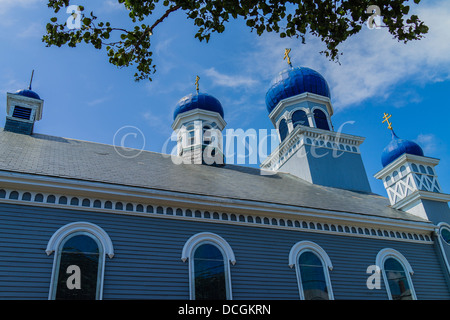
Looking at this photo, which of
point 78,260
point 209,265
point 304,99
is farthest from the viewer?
point 304,99

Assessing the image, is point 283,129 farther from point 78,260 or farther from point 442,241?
point 78,260

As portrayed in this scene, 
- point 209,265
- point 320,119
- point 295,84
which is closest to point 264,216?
point 209,265

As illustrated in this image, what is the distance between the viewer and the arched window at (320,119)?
75.3 ft

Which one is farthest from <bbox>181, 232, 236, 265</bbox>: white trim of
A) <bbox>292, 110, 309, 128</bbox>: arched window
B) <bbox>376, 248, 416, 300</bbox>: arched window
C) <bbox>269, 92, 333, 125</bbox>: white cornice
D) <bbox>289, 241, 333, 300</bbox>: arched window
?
<bbox>269, 92, 333, 125</bbox>: white cornice

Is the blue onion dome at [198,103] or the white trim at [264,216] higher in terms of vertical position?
the blue onion dome at [198,103]

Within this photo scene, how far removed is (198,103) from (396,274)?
43.3 ft

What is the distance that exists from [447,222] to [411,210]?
1.33 m

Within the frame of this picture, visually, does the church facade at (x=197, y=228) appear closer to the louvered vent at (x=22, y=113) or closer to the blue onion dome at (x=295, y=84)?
the louvered vent at (x=22, y=113)

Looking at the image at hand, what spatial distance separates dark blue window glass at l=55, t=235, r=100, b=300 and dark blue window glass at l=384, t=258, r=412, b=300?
917cm

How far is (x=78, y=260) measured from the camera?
952cm

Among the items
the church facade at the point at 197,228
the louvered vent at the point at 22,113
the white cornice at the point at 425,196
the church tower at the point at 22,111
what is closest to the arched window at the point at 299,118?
the church facade at the point at 197,228

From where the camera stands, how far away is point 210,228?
11.3 meters

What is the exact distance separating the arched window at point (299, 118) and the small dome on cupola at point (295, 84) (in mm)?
1333
